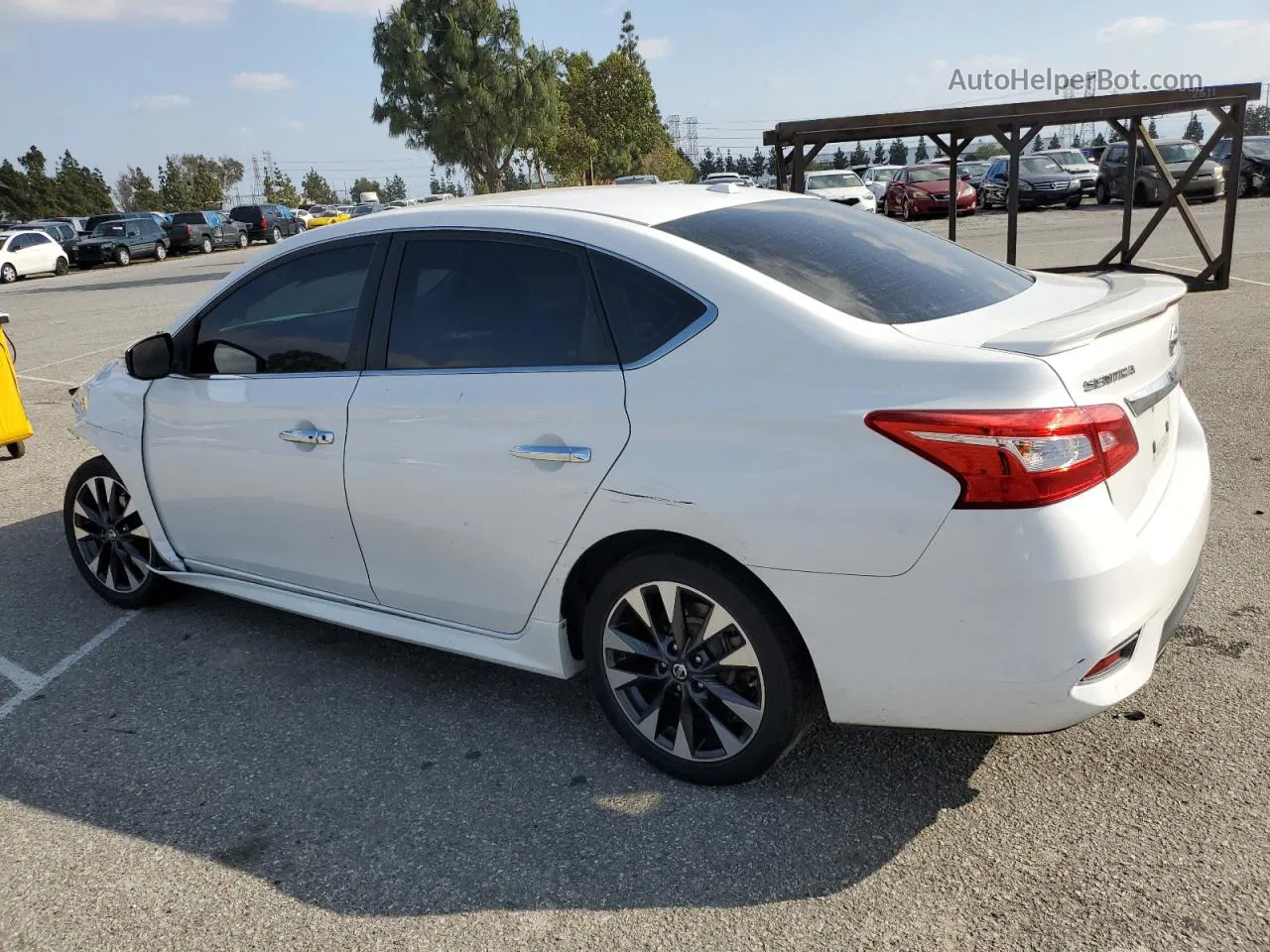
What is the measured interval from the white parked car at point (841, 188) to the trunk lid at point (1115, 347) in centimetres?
2489

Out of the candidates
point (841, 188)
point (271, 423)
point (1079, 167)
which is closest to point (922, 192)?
point (841, 188)

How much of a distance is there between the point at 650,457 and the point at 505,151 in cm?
3144

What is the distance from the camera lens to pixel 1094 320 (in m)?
2.71

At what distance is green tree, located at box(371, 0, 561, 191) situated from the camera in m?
30.3

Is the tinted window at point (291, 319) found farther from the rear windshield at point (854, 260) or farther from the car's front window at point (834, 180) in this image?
the car's front window at point (834, 180)

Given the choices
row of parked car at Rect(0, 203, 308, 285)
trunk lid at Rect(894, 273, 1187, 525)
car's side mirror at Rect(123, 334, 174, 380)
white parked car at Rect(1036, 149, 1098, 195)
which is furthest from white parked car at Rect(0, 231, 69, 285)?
trunk lid at Rect(894, 273, 1187, 525)

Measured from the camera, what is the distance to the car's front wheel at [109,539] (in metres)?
4.62

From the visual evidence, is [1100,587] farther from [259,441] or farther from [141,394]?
[141,394]

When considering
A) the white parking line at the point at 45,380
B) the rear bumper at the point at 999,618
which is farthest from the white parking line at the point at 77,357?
the rear bumper at the point at 999,618

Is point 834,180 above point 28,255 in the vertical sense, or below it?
above

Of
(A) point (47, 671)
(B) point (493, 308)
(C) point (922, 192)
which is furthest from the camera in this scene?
(C) point (922, 192)

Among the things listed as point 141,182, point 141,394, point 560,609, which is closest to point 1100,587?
point 560,609

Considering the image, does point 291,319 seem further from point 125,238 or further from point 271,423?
point 125,238

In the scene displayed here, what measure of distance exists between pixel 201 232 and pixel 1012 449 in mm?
43517
